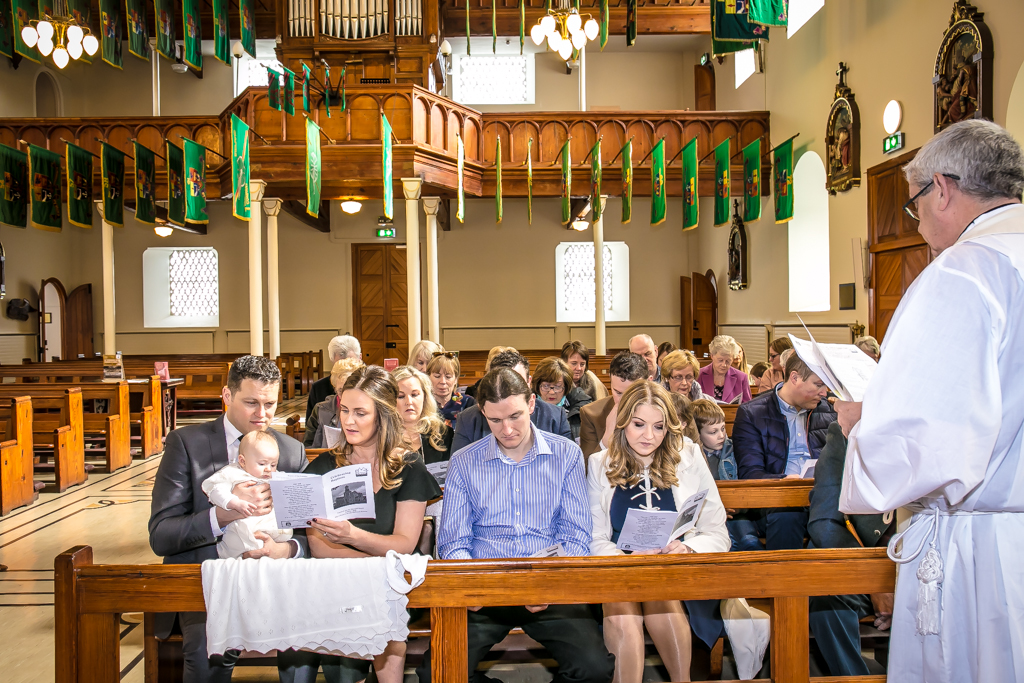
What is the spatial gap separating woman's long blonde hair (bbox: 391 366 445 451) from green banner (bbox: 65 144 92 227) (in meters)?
9.41

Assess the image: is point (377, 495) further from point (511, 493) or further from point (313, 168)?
point (313, 168)

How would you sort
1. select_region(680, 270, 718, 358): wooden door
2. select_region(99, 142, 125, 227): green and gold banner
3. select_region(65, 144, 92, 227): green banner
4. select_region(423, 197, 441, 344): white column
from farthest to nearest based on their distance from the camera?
select_region(680, 270, 718, 358): wooden door, select_region(423, 197, 441, 344): white column, select_region(65, 144, 92, 227): green banner, select_region(99, 142, 125, 227): green and gold banner

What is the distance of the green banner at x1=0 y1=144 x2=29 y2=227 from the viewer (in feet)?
33.8

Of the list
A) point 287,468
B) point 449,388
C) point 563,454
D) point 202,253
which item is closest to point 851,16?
point 449,388

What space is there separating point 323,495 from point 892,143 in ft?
27.1

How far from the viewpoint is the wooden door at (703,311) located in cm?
1554

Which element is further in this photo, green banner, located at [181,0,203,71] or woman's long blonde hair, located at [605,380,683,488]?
green banner, located at [181,0,203,71]

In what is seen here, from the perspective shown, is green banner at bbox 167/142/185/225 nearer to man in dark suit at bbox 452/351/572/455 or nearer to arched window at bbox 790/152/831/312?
man in dark suit at bbox 452/351/572/455

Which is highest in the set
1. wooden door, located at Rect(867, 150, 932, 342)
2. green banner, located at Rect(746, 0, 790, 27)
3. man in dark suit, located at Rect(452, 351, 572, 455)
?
green banner, located at Rect(746, 0, 790, 27)

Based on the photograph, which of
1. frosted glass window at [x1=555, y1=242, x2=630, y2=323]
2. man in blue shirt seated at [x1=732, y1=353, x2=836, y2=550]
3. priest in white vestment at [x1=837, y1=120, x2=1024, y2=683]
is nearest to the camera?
priest in white vestment at [x1=837, y1=120, x2=1024, y2=683]

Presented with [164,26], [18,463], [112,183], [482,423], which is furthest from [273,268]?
[482,423]

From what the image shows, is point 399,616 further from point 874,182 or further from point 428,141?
point 428,141

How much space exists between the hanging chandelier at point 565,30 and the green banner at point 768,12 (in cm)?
194

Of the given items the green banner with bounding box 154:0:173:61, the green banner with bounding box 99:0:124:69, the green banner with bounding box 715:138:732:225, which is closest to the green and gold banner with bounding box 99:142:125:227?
the green banner with bounding box 99:0:124:69
